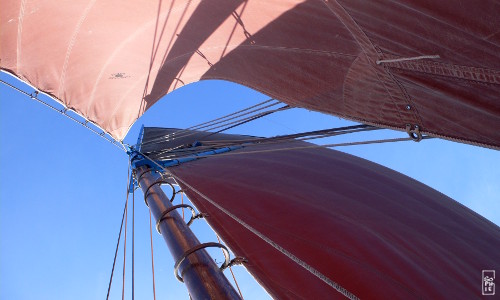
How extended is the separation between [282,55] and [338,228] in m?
1.28

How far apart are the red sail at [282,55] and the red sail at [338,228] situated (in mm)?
831

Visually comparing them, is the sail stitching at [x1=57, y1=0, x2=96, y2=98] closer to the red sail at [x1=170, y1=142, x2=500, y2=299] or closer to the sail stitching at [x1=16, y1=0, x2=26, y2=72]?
the sail stitching at [x1=16, y1=0, x2=26, y2=72]

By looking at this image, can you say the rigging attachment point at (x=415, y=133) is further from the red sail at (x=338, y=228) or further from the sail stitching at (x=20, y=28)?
Result: the sail stitching at (x=20, y=28)

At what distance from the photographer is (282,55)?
114 inches

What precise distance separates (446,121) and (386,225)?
5.57 feet

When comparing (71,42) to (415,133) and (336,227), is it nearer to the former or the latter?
(336,227)

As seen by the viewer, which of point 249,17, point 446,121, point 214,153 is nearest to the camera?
point 446,121

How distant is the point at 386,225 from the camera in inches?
130

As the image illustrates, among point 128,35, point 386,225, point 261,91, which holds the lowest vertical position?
point 386,225

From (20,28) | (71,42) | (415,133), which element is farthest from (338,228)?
(20,28)

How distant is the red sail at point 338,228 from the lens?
7.62ft

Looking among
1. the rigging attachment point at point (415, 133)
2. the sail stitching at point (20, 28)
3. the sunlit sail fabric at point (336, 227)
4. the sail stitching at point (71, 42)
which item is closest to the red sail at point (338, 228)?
the sunlit sail fabric at point (336, 227)

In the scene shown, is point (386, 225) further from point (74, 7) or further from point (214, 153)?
point (74, 7)

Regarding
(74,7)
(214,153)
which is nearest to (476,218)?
(214,153)
